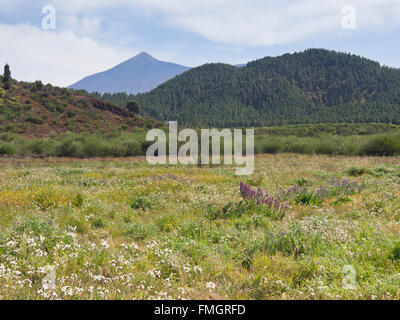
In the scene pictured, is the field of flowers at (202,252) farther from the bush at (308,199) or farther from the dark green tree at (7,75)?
the dark green tree at (7,75)

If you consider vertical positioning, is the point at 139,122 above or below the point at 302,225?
above

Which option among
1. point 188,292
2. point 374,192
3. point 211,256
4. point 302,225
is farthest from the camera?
point 374,192

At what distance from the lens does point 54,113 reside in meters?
53.2

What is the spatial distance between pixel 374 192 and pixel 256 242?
22.4ft

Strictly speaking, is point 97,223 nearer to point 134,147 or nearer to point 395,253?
point 395,253

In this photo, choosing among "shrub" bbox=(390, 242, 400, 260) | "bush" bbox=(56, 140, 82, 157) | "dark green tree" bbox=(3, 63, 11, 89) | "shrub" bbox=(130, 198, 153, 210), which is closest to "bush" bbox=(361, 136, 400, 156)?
"shrub" bbox=(130, 198, 153, 210)

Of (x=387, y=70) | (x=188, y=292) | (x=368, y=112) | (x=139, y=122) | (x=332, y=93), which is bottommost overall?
(x=188, y=292)

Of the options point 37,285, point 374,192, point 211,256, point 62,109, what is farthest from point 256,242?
point 62,109

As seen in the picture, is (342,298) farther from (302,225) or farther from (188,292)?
(302,225)

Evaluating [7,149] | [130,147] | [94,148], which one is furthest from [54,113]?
[130,147]

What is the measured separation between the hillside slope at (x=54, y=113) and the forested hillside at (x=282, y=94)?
108 ft

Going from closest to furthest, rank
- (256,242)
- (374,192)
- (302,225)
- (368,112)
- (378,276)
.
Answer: (378,276) < (256,242) < (302,225) < (374,192) < (368,112)

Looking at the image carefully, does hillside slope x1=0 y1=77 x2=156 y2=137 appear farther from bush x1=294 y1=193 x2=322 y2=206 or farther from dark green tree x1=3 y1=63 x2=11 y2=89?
bush x1=294 y1=193 x2=322 y2=206

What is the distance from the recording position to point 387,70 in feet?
477
